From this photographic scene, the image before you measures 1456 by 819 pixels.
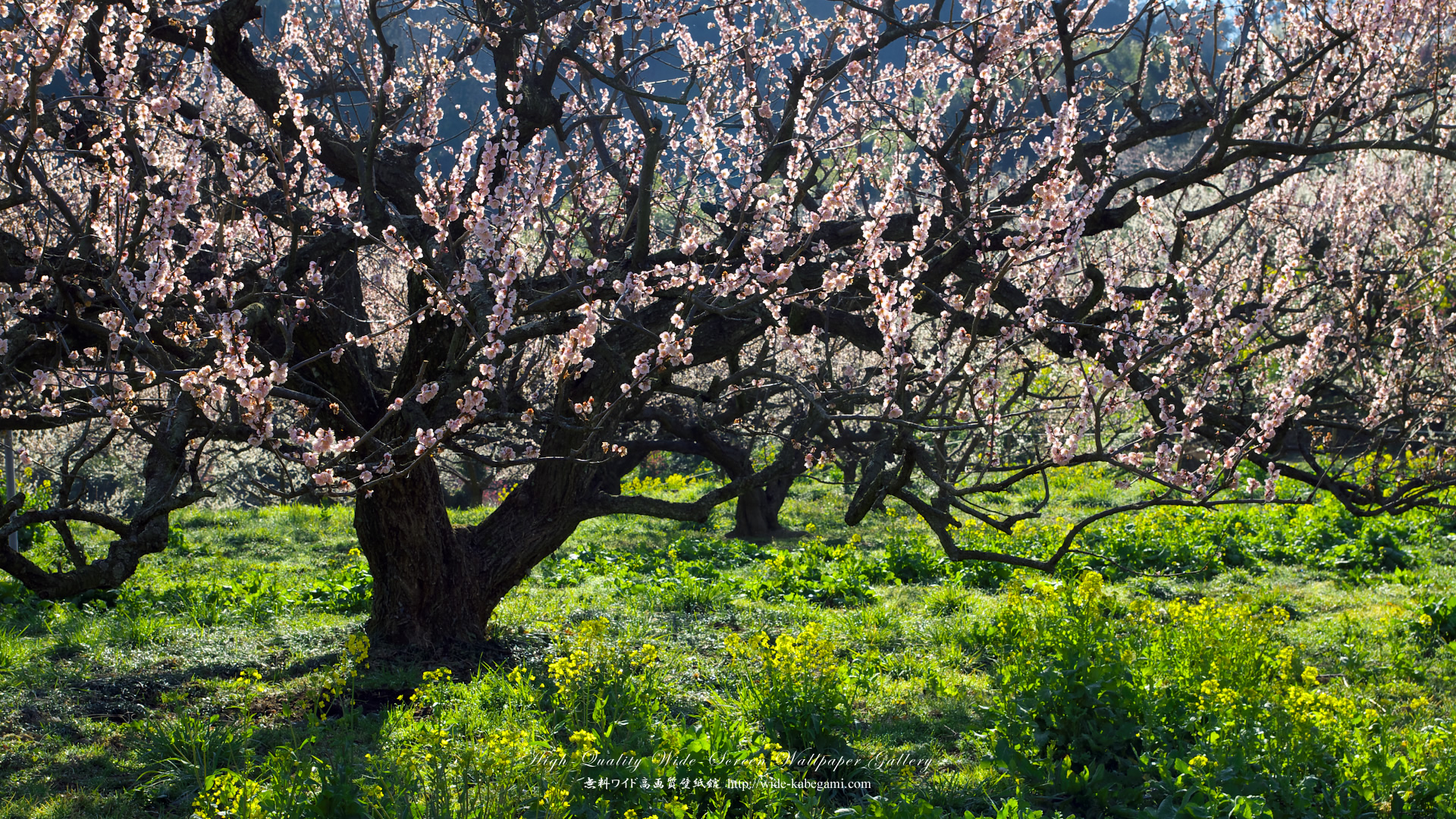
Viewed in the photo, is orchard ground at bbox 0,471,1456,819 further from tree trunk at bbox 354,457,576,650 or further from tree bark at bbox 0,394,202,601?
tree bark at bbox 0,394,202,601

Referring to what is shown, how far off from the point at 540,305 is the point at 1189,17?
4.78 m

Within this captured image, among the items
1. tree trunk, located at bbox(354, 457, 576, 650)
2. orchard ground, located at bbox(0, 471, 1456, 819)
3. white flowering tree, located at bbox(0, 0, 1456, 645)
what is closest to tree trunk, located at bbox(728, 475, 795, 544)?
orchard ground, located at bbox(0, 471, 1456, 819)

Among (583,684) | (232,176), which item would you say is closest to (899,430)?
(583,684)

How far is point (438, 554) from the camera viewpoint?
6598 millimetres

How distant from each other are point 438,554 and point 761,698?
8.75ft

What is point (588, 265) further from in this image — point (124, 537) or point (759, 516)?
point (759, 516)

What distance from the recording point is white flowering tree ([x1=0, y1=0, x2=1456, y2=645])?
4312 mm

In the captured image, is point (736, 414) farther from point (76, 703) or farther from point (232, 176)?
point (76, 703)

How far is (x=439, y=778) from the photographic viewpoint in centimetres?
352

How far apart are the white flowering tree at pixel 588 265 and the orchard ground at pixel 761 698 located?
0.77 metres

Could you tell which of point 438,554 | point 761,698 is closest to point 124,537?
point 438,554

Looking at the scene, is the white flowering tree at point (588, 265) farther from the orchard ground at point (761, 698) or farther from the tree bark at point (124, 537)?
the orchard ground at point (761, 698)

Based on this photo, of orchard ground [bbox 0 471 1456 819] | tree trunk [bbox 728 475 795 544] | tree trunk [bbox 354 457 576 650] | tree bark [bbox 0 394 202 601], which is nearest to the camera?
orchard ground [bbox 0 471 1456 819]

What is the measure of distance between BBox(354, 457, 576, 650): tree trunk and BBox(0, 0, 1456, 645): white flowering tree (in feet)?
0.07
